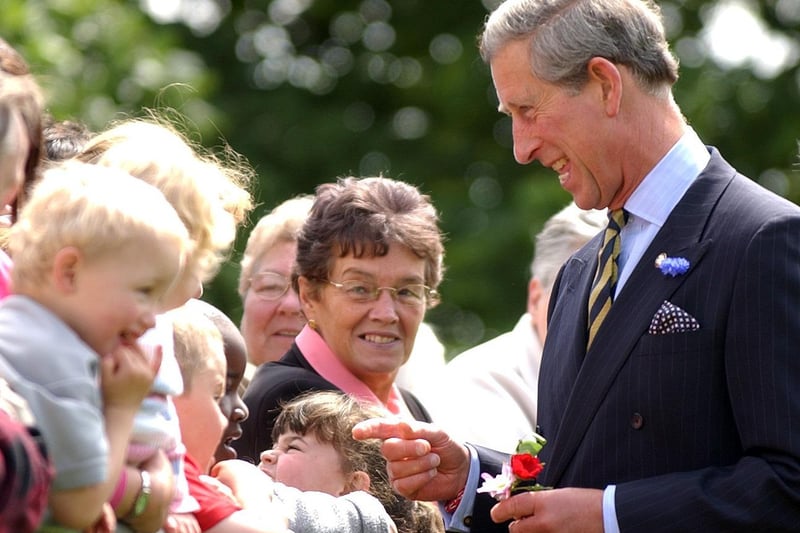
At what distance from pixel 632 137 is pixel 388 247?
109 cm

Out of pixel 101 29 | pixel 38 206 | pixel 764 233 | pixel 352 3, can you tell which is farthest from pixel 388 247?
pixel 352 3

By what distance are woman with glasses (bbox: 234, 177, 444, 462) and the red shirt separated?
1.55m

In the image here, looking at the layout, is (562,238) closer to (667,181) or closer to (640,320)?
(667,181)

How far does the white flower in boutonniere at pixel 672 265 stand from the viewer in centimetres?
404

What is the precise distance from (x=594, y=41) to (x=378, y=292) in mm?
1234

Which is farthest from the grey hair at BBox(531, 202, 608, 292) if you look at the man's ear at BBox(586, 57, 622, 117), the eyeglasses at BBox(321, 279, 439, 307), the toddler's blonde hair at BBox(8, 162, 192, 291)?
the toddler's blonde hair at BBox(8, 162, 192, 291)

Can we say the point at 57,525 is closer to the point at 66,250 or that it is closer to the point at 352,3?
the point at 66,250

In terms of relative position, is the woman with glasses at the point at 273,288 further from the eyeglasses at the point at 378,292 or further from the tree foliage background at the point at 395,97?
the tree foliage background at the point at 395,97

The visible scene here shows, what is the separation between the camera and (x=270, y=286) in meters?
6.06

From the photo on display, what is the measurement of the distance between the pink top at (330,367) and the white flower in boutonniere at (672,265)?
4.18 ft

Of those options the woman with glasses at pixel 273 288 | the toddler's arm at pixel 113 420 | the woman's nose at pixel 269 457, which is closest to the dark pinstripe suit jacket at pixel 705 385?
the woman's nose at pixel 269 457

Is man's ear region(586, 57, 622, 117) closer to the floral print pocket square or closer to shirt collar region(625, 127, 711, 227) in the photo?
shirt collar region(625, 127, 711, 227)

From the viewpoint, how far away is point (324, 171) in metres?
15.2

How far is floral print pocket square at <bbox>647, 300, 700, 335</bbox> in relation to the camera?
13.0 ft
